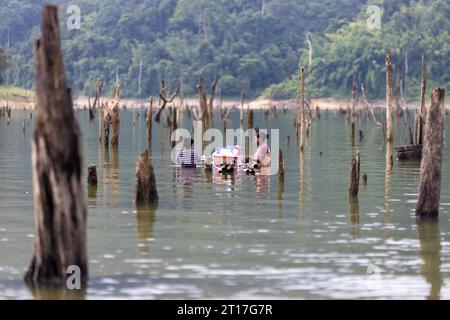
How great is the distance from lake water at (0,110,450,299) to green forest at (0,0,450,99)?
327 ft

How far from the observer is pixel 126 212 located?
85.5 ft

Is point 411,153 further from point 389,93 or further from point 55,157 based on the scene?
point 55,157

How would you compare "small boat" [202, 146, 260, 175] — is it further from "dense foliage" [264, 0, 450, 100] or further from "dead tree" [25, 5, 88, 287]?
"dense foliage" [264, 0, 450, 100]

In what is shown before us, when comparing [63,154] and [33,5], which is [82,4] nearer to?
[33,5]

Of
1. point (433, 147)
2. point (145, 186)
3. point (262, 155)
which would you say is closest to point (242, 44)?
point (262, 155)

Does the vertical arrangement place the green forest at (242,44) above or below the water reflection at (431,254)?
above

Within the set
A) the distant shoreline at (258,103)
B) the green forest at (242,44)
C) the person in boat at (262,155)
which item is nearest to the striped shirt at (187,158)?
the person in boat at (262,155)

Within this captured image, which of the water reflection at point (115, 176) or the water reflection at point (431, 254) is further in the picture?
the water reflection at point (115, 176)

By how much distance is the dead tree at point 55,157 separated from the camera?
16.0m

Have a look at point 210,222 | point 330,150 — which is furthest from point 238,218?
point 330,150

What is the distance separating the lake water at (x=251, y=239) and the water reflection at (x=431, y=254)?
0.02 meters

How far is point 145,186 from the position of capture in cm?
2705

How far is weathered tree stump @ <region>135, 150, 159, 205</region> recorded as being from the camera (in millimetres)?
25839

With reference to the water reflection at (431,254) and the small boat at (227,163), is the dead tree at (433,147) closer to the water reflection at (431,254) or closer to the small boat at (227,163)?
the water reflection at (431,254)
